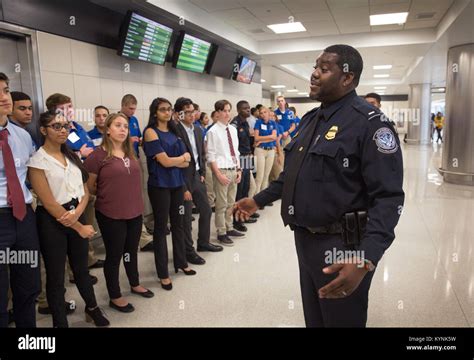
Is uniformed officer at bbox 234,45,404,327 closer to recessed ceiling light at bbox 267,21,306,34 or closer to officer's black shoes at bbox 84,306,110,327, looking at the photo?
officer's black shoes at bbox 84,306,110,327

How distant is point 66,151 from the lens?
7.91 feet

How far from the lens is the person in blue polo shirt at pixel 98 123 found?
12.8 feet

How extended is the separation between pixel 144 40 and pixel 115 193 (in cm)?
304

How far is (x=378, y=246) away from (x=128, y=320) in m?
1.99

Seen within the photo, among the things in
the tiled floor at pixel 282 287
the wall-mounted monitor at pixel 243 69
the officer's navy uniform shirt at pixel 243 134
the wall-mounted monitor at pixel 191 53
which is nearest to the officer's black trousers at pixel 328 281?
the tiled floor at pixel 282 287

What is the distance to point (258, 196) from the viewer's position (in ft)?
6.06

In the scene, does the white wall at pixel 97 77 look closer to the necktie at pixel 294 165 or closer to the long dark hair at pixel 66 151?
the long dark hair at pixel 66 151

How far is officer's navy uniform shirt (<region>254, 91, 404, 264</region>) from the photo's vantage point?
1.32 meters

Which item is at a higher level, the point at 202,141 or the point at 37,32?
the point at 37,32

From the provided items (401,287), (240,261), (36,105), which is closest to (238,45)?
(36,105)

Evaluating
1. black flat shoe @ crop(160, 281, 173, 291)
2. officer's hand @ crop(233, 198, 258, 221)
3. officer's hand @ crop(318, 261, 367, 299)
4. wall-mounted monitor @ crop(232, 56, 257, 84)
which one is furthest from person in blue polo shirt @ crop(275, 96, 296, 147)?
officer's hand @ crop(318, 261, 367, 299)

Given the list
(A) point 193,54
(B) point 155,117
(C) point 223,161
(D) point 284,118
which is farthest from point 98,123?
(D) point 284,118
